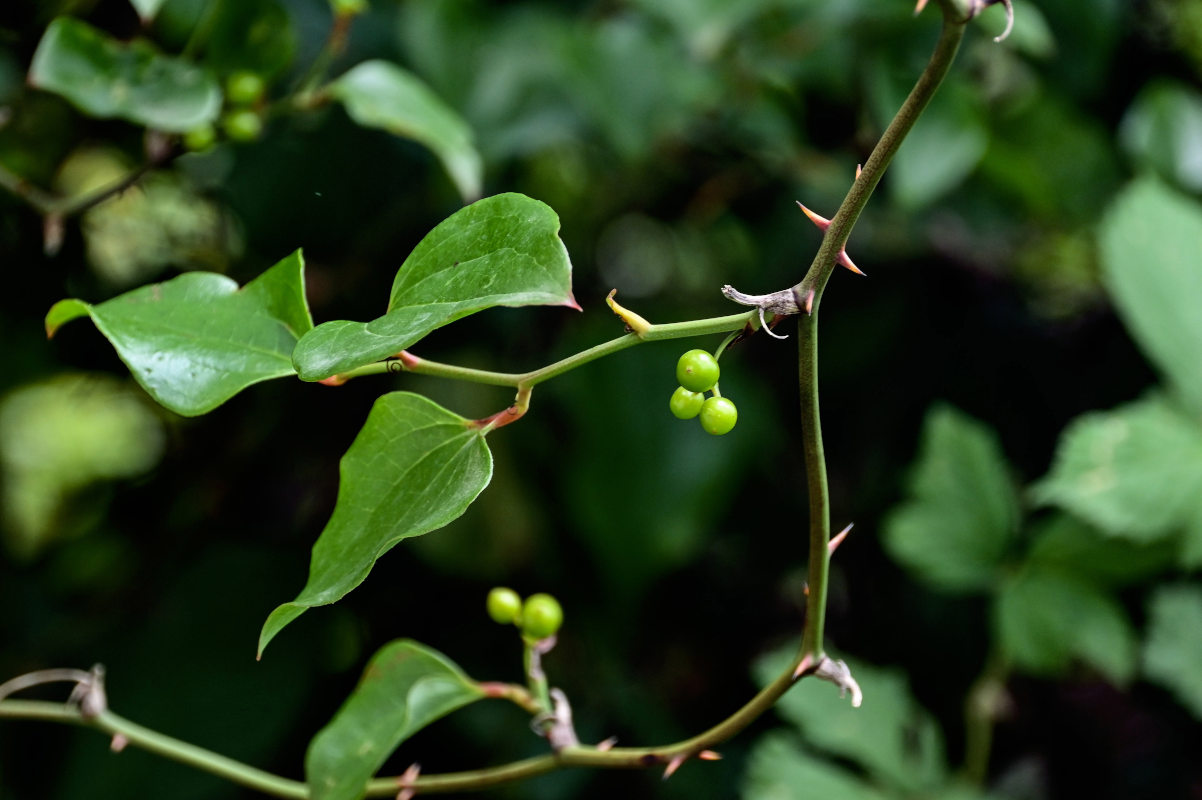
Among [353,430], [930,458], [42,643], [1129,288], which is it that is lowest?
[42,643]

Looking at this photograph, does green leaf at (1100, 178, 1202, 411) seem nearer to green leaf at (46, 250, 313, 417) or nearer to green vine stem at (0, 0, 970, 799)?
green vine stem at (0, 0, 970, 799)

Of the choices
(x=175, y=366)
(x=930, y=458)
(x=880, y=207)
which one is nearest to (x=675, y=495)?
(x=930, y=458)

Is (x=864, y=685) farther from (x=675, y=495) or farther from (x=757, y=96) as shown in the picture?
(x=757, y=96)

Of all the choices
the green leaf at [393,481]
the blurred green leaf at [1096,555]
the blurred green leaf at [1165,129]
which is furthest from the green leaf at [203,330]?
the blurred green leaf at [1165,129]

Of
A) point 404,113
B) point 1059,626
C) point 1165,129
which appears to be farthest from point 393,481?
point 1165,129

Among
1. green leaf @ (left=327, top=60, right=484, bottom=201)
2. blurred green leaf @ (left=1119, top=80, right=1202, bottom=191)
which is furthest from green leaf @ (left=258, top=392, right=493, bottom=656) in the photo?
blurred green leaf @ (left=1119, top=80, right=1202, bottom=191)

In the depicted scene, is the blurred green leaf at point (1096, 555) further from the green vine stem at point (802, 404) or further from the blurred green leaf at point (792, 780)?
the green vine stem at point (802, 404)
